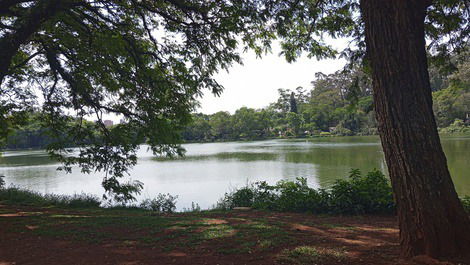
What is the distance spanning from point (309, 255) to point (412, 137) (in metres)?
1.29

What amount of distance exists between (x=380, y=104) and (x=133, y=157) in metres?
5.68

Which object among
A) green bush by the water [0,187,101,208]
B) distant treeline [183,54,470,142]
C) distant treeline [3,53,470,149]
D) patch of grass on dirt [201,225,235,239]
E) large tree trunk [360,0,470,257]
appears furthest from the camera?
distant treeline [183,54,470,142]

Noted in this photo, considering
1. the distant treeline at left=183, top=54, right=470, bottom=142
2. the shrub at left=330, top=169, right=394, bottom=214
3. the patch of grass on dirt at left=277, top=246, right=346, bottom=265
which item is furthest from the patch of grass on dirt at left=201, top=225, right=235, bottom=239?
the distant treeline at left=183, top=54, right=470, bottom=142

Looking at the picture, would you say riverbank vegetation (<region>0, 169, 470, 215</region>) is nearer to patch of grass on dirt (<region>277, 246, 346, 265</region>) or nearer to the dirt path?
the dirt path

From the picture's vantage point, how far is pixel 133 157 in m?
6.74

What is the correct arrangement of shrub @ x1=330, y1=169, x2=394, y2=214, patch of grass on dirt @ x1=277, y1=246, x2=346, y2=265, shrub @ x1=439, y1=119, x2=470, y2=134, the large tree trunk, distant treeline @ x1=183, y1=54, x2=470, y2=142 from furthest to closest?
distant treeline @ x1=183, y1=54, x2=470, y2=142 → shrub @ x1=439, y1=119, x2=470, y2=134 → shrub @ x1=330, y1=169, x2=394, y2=214 → patch of grass on dirt @ x1=277, y1=246, x2=346, y2=265 → the large tree trunk

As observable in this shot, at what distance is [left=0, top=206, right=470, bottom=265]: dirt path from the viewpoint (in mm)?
2629

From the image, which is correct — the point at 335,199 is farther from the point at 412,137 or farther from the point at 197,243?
the point at 412,137

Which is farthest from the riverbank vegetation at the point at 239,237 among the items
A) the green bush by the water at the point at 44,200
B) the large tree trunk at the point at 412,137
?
the green bush by the water at the point at 44,200

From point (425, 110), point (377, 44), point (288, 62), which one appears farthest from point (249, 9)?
point (425, 110)

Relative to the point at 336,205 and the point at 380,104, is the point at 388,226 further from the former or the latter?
the point at 380,104

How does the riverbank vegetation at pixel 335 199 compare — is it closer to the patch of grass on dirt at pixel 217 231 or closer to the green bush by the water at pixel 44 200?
the green bush by the water at pixel 44 200

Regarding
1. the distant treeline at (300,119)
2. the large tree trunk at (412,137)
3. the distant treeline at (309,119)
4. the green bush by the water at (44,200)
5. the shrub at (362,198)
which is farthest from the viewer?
the distant treeline at (300,119)

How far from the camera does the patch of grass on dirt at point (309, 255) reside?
2.44 metres
